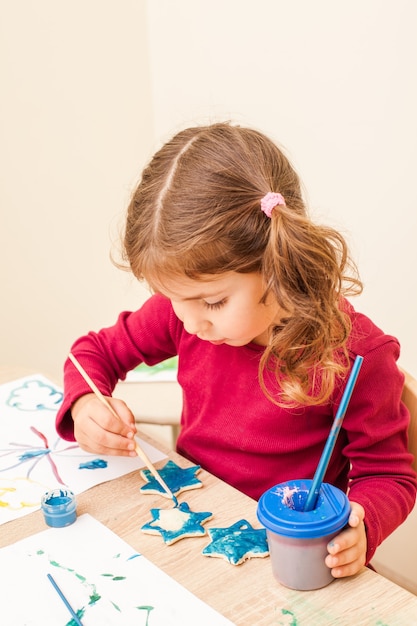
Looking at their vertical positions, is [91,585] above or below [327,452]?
below

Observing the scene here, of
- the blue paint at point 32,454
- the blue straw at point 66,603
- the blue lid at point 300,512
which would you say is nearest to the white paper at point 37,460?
the blue paint at point 32,454

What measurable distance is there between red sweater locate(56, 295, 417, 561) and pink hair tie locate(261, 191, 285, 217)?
19 cm

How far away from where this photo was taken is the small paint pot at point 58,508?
2.38ft

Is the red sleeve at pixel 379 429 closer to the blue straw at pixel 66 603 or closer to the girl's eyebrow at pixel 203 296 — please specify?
the girl's eyebrow at pixel 203 296

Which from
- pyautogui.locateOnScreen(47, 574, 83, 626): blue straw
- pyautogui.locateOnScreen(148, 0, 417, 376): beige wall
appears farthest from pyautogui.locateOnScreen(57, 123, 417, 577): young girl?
pyautogui.locateOnScreen(148, 0, 417, 376): beige wall

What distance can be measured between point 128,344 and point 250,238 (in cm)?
38

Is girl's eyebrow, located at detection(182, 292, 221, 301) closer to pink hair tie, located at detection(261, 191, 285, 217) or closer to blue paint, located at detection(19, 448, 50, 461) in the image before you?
pink hair tie, located at detection(261, 191, 285, 217)

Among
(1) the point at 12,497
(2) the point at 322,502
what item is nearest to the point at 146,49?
(1) the point at 12,497

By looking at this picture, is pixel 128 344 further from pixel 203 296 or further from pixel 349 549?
pixel 349 549

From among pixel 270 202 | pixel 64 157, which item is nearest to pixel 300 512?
pixel 270 202

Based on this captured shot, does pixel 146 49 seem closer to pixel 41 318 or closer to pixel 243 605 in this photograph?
pixel 41 318

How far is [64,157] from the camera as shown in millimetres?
1781

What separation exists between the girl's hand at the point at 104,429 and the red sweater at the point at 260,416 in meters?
0.04

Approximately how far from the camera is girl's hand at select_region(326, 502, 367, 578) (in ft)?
1.98
